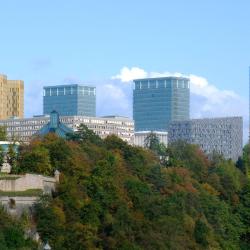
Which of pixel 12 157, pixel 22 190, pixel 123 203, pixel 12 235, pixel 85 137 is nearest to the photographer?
pixel 12 235

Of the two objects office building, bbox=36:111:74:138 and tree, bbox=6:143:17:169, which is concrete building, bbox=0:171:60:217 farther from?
office building, bbox=36:111:74:138

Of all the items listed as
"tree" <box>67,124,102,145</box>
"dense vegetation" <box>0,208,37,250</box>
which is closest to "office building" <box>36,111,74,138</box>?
"tree" <box>67,124,102,145</box>

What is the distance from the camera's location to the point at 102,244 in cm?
9031

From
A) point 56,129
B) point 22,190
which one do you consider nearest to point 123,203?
point 22,190

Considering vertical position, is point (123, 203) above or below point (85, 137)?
below

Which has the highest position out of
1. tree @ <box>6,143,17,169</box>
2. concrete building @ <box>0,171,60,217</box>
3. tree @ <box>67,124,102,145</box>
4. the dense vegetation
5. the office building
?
the office building

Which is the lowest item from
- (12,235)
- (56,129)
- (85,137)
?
(12,235)

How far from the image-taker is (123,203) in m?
95.8

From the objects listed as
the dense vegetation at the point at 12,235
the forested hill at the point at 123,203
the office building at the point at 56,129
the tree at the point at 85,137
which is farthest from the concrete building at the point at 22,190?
the office building at the point at 56,129

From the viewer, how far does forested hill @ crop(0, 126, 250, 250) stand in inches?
3509

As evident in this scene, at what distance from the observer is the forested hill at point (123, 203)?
292ft

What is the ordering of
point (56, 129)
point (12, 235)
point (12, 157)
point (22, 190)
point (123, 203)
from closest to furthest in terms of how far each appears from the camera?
point (12, 235)
point (22, 190)
point (123, 203)
point (12, 157)
point (56, 129)

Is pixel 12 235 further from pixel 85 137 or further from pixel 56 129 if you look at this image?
pixel 56 129

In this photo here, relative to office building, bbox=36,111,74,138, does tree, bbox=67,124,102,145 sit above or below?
below
